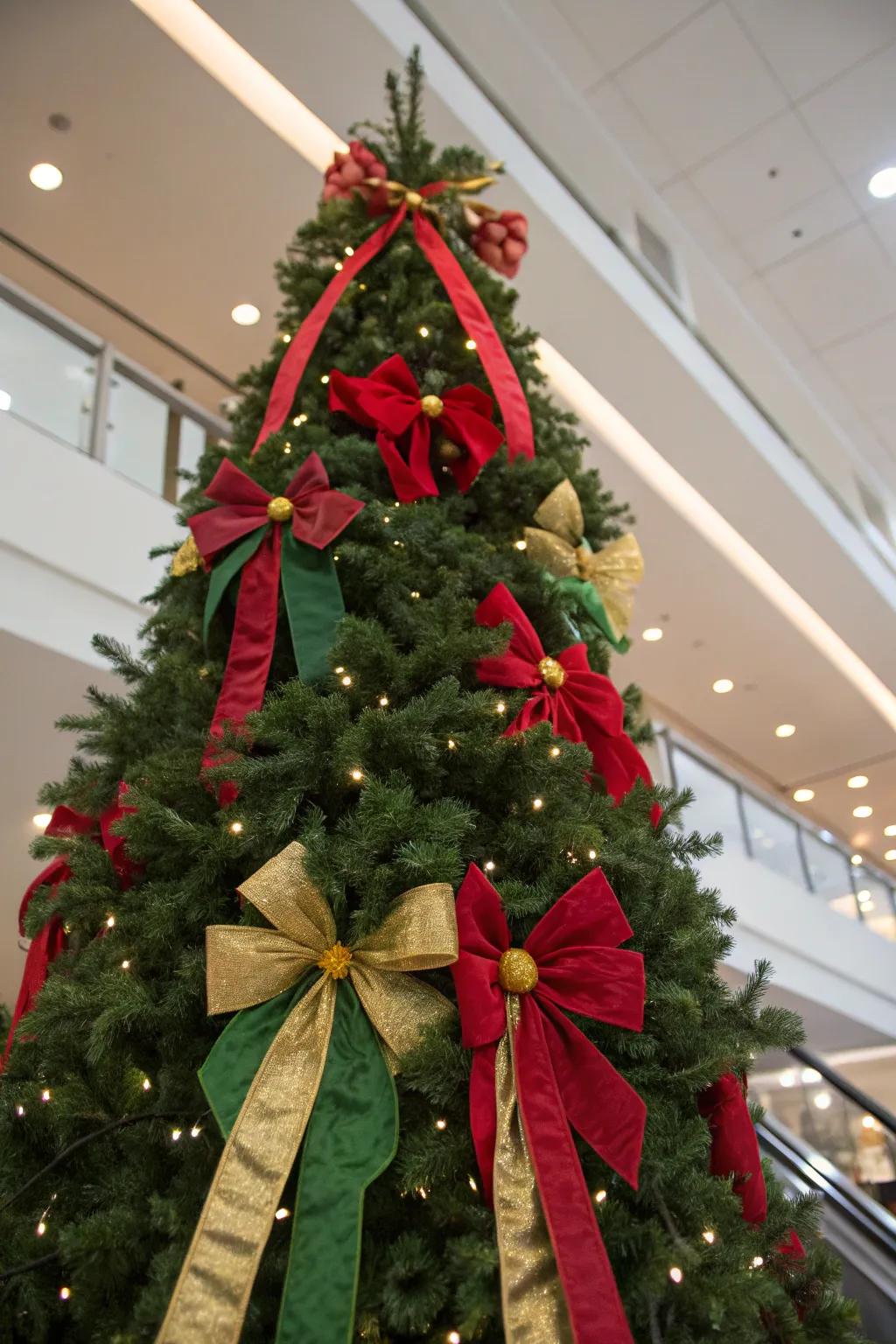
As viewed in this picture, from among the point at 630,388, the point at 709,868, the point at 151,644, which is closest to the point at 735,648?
the point at 709,868

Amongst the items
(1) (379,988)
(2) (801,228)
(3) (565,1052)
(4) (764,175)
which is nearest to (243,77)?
(4) (764,175)

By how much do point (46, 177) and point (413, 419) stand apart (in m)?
5.35

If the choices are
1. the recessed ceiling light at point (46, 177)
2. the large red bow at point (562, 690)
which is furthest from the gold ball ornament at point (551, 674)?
the recessed ceiling light at point (46, 177)

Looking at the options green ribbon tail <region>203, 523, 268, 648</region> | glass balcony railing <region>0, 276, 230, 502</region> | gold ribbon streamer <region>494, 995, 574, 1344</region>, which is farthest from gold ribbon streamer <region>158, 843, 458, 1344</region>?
glass balcony railing <region>0, 276, 230, 502</region>

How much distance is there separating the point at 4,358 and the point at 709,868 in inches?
235

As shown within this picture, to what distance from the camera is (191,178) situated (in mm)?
5633

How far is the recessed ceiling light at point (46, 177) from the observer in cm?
569

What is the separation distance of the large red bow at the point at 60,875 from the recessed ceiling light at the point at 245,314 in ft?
18.8

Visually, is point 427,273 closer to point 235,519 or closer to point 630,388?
point 235,519

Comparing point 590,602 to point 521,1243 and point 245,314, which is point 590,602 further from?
point 245,314

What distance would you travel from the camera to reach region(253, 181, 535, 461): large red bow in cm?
195

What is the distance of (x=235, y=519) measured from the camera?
164 centimetres

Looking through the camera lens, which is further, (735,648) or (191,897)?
(735,648)

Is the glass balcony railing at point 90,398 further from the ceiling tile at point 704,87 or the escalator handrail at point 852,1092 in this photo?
the ceiling tile at point 704,87
